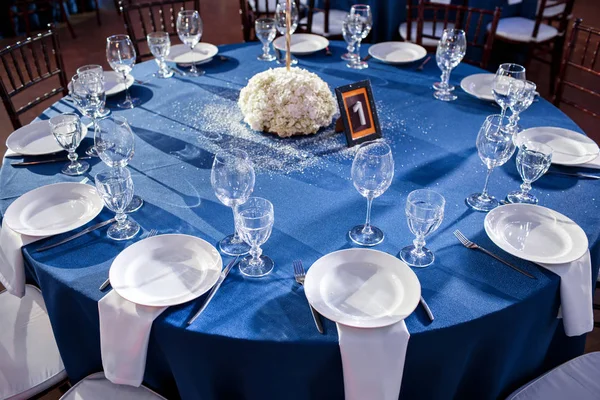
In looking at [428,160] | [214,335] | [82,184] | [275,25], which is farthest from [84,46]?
[214,335]

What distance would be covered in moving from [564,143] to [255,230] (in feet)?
4.04

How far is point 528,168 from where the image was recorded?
155 cm

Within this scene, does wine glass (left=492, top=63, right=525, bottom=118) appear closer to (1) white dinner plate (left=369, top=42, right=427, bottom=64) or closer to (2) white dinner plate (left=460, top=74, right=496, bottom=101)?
(2) white dinner plate (left=460, top=74, right=496, bottom=101)

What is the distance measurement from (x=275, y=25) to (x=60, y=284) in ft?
5.43

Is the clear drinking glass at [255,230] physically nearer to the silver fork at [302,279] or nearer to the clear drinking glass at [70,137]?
the silver fork at [302,279]

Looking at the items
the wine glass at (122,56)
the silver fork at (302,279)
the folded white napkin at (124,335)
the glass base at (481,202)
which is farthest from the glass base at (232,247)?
the wine glass at (122,56)

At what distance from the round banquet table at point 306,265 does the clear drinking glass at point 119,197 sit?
4 cm

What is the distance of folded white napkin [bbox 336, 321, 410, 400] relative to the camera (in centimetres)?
115

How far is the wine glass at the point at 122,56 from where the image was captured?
7.04ft

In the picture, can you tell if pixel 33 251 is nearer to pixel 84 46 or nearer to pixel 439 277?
pixel 439 277

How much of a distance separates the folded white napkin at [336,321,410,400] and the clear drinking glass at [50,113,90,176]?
1105 mm

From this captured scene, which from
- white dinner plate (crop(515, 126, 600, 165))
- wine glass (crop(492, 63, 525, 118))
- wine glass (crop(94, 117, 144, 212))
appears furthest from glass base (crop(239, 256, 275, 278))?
wine glass (crop(492, 63, 525, 118))

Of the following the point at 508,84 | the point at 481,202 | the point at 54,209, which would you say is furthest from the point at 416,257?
the point at 54,209

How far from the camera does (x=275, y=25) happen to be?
2.49 metres
